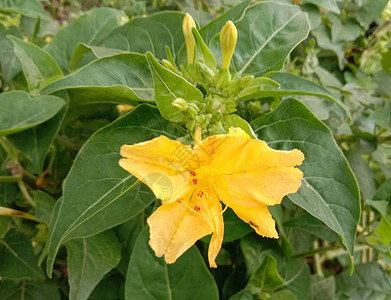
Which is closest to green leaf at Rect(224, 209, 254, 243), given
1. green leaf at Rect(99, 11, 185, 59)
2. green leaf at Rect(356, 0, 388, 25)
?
green leaf at Rect(99, 11, 185, 59)

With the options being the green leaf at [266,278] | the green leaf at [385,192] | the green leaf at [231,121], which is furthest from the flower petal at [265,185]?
the green leaf at [385,192]

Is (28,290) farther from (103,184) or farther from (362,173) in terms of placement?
(362,173)

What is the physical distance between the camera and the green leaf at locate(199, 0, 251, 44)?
781 mm

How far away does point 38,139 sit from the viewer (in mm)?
813

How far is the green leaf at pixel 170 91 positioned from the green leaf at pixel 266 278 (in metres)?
0.43

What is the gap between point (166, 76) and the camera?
564mm

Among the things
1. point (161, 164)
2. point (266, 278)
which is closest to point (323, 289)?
point (266, 278)

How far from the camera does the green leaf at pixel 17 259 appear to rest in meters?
0.87

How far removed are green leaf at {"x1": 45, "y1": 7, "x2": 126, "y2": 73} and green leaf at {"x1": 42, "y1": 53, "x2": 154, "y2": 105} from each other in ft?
1.00

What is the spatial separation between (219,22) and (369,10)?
30.3 inches

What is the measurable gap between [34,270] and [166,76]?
2.10ft

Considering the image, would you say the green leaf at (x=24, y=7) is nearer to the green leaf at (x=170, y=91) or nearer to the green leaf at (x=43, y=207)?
the green leaf at (x=43, y=207)

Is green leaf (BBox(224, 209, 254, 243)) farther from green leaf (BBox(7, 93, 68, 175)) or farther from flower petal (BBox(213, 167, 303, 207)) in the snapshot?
green leaf (BBox(7, 93, 68, 175))

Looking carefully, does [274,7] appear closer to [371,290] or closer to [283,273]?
[283,273]
